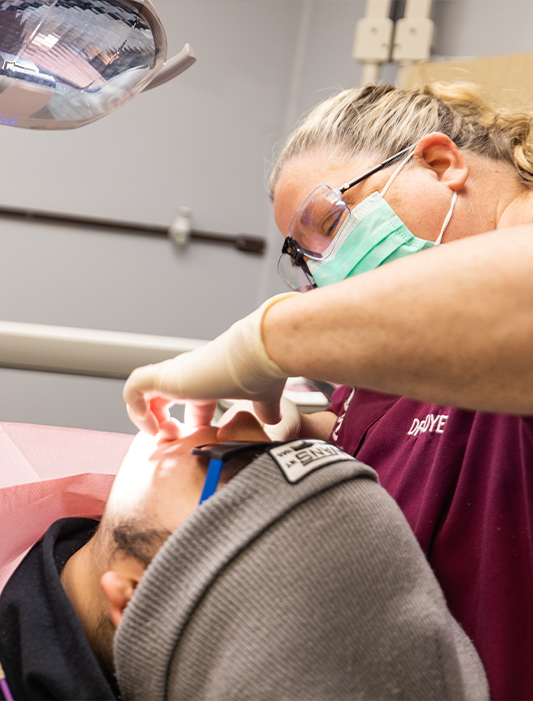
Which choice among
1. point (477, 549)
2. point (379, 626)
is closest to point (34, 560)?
point (379, 626)

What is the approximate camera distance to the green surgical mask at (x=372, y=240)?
43.3 inches

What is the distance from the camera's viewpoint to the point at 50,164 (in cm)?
261

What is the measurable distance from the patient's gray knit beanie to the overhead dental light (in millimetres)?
612

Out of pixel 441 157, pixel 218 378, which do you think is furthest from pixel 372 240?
pixel 218 378

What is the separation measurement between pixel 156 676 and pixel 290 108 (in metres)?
2.74

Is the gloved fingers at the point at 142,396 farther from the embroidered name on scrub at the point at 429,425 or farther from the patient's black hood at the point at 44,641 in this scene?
the embroidered name on scrub at the point at 429,425

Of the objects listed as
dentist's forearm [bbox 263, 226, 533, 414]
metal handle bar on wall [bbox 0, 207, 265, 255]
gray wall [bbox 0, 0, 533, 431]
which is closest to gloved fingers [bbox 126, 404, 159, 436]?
dentist's forearm [bbox 263, 226, 533, 414]

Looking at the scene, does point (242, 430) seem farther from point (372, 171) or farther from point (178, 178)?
point (178, 178)

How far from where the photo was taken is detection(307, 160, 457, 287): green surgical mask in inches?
43.3

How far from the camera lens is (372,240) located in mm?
1117

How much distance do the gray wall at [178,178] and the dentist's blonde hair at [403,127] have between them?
4.59 ft

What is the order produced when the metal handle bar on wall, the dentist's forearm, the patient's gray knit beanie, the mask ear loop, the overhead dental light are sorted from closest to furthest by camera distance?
the dentist's forearm
the patient's gray knit beanie
the overhead dental light
the mask ear loop
the metal handle bar on wall

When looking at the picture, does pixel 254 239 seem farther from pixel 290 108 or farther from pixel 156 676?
pixel 156 676

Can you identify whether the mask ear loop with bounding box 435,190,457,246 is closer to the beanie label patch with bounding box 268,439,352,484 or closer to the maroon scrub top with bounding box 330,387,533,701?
the maroon scrub top with bounding box 330,387,533,701
